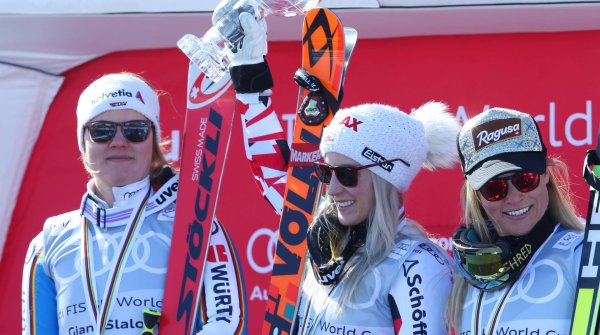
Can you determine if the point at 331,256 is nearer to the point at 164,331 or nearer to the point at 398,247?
the point at 398,247

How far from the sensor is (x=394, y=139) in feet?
10.9

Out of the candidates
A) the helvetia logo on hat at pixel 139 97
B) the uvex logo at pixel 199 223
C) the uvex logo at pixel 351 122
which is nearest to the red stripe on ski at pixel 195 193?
the uvex logo at pixel 199 223

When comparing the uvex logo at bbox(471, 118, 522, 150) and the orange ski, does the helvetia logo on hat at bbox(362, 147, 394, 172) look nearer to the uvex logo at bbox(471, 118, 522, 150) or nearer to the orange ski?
the uvex logo at bbox(471, 118, 522, 150)

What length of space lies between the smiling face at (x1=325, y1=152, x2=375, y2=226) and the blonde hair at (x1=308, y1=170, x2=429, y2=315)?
0.02 meters

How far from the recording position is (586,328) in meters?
2.81

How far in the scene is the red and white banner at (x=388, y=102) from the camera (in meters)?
4.66

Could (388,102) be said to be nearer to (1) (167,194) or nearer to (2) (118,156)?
(1) (167,194)

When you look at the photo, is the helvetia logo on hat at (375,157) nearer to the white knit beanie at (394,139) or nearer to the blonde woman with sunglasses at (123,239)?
the white knit beanie at (394,139)

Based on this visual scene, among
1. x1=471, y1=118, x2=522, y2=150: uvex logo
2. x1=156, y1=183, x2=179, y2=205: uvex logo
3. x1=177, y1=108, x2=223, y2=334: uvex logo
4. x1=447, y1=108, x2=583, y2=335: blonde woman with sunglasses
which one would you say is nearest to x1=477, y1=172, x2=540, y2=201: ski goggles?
x1=447, y1=108, x2=583, y2=335: blonde woman with sunglasses

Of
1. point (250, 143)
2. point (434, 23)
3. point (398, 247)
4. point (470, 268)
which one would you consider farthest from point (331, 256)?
point (434, 23)

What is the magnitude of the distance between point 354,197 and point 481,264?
49 centimetres

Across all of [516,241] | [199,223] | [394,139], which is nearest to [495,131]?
[516,241]

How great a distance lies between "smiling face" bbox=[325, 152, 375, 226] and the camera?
3264mm

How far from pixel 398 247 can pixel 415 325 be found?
26 cm
